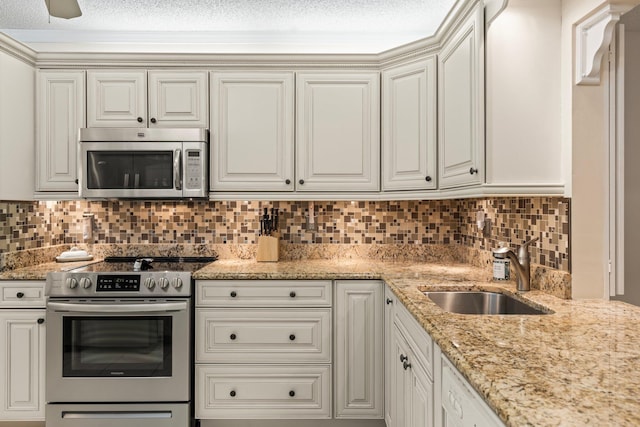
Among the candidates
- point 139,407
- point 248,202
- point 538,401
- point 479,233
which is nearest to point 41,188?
point 248,202

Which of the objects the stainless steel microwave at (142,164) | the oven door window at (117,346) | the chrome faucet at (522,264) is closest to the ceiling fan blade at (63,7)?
the stainless steel microwave at (142,164)

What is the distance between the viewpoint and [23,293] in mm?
2502

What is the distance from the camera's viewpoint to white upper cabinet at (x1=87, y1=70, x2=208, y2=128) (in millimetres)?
2793

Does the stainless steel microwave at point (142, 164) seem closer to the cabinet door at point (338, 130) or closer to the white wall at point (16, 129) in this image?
the white wall at point (16, 129)

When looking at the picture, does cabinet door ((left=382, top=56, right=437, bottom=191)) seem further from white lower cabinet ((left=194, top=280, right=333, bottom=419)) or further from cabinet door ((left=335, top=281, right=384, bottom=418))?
white lower cabinet ((left=194, top=280, right=333, bottom=419))

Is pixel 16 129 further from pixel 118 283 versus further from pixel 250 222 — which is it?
pixel 250 222

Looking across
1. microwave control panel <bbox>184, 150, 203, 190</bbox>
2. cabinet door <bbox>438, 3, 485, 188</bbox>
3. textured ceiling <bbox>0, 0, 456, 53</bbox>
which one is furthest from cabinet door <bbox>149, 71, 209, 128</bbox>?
cabinet door <bbox>438, 3, 485, 188</bbox>

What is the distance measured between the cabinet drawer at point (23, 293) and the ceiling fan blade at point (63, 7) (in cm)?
153

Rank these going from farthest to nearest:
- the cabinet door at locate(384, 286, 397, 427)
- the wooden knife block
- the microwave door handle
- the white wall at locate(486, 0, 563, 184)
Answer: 1. the wooden knife block
2. the microwave door handle
3. the cabinet door at locate(384, 286, 397, 427)
4. the white wall at locate(486, 0, 563, 184)

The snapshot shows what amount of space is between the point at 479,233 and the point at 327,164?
3.42ft

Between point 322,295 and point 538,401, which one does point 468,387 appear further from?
point 322,295

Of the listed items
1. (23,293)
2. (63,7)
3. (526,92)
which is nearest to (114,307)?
(23,293)

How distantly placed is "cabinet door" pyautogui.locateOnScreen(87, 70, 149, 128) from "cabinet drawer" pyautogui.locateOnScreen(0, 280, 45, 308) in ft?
3.38

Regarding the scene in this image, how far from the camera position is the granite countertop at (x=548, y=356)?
82cm
